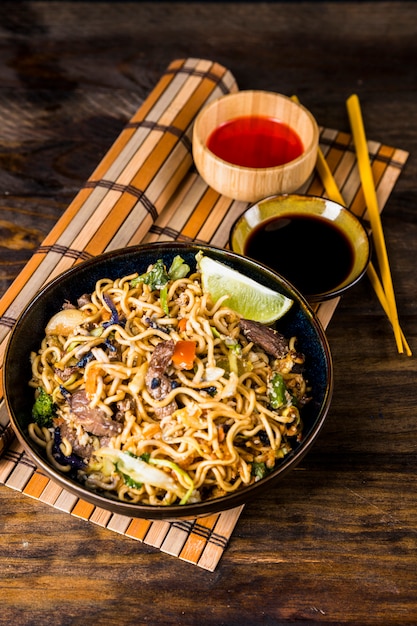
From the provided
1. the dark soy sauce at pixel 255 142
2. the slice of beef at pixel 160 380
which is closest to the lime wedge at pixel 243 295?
the slice of beef at pixel 160 380

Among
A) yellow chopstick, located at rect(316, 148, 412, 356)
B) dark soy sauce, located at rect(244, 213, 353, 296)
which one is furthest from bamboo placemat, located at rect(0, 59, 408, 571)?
dark soy sauce, located at rect(244, 213, 353, 296)

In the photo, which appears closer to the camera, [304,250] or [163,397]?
[163,397]

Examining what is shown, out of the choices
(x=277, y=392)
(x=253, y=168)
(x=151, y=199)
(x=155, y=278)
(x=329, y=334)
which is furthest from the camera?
(x=151, y=199)

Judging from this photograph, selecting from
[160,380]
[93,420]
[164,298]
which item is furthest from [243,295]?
[93,420]

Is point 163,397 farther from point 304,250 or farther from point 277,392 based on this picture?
point 304,250

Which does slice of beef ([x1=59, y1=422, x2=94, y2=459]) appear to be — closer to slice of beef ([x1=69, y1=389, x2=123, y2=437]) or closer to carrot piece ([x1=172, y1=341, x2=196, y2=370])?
slice of beef ([x1=69, y1=389, x2=123, y2=437])
